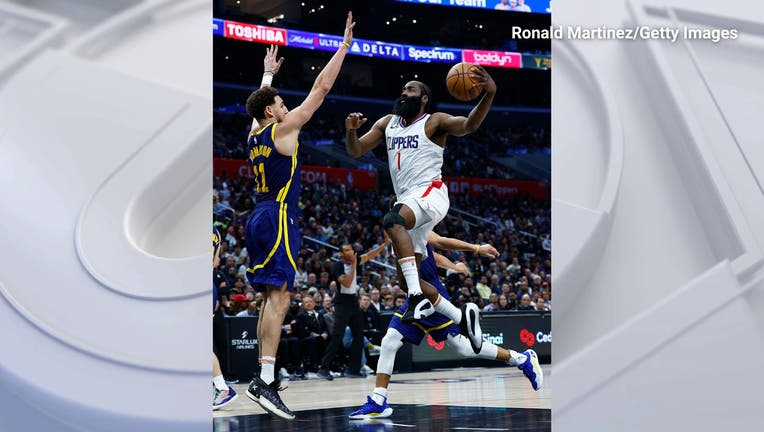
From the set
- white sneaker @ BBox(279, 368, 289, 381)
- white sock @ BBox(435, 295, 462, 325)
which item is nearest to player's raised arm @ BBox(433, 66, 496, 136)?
white sock @ BBox(435, 295, 462, 325)

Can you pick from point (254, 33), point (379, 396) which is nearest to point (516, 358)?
point (379, 396)

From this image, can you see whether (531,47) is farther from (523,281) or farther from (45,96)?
(45,96)

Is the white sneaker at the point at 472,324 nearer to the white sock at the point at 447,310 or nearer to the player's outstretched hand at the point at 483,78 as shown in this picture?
the white sock at the point at 447,310

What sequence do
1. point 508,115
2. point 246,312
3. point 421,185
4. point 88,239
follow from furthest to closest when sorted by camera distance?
point 508,115, point 246,312, point 421,185, point 88,239

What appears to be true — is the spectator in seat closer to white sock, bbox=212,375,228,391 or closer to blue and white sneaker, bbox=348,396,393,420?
white sock, bbox=212,375,228,391

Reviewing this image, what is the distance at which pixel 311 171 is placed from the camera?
22625 millimetres

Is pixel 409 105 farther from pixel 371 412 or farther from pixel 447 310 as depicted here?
pixel 371 412

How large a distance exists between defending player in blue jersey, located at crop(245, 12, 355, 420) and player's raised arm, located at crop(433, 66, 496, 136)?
40.7 inches

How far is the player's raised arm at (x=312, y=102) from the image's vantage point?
17.2 feet

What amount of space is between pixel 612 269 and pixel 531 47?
2655 cm

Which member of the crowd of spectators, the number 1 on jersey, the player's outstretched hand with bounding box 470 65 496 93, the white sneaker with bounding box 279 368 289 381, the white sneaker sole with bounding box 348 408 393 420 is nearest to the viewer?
the player's outstretched hand with bounding box 470 65 496 93

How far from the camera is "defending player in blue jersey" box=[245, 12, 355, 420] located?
554cm

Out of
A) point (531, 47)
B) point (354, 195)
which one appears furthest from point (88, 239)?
point (531, 47)

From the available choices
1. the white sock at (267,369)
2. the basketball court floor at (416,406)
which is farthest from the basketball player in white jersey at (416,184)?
the white sock at (267,369)
